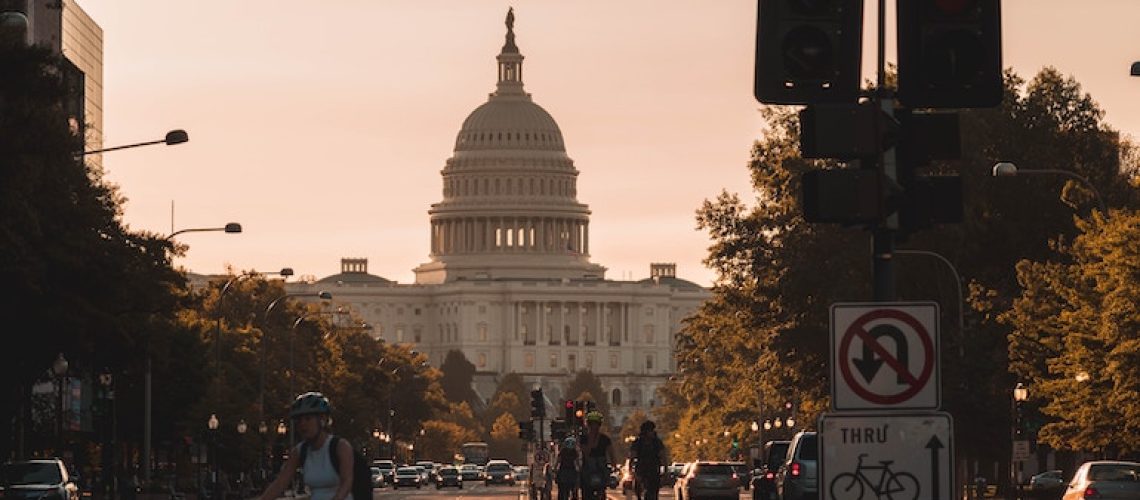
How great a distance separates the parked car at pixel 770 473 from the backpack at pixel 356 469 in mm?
36571

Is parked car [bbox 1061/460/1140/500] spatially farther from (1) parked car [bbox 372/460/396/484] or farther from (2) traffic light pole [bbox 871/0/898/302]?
(1) parked car [bbox 372/460/396/484]

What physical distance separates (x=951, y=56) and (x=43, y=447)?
2600 inches

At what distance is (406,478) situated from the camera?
13712 cm

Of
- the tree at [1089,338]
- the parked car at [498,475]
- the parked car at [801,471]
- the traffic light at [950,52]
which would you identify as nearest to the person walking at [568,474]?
the parked car at [801,471]

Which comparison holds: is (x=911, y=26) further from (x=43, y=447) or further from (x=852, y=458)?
(x=43, y=447)

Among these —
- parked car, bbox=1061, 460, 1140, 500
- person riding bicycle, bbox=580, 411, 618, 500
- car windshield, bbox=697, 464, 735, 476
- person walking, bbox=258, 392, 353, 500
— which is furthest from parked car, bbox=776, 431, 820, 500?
person walking, bbox=258, 392, 353, 500

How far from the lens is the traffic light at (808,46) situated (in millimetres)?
17188

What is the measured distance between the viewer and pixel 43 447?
8094 centimetres

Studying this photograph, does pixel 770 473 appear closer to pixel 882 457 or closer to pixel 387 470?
pixel 882 457

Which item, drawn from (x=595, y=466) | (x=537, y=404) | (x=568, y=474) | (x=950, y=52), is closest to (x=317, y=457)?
(x=950, y=52)

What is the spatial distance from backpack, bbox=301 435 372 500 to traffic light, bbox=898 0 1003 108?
4.41 m

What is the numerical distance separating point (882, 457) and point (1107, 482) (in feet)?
104

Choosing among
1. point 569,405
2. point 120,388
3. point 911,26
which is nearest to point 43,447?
point 120,388

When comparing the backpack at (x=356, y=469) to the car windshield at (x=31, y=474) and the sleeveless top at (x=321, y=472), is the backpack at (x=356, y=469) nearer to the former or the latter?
the sleeveless top at (x=321, y=472)
